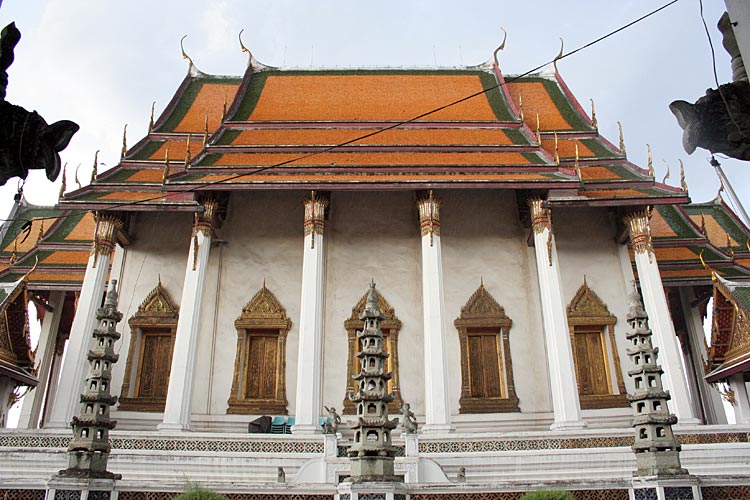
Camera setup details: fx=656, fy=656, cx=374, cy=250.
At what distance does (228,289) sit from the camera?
1355 centimetres

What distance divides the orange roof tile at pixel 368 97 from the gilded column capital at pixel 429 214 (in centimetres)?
318

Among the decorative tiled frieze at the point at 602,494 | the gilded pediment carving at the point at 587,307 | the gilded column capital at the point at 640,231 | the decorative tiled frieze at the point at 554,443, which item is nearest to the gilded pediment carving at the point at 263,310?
the decorative tiled frieze at the point at 554,443

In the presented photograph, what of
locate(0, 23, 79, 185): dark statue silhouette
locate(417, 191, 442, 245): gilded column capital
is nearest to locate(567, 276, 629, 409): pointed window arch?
locate(417, 191, 442, 245): gilded column capital

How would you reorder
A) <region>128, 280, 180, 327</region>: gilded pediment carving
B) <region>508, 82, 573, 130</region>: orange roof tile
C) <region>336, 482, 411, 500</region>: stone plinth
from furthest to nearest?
<region>508, 82, 573, 130</region>: orange roof tile, <region>128, 280, 180, 327</region>: gilded pediment carving, <region>336, 482, 411, 500</region>: stone plinth

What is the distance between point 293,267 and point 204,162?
2.80 metres

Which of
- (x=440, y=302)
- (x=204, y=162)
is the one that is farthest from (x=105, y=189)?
(x=440, y=302)

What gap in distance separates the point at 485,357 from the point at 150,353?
6717 mm

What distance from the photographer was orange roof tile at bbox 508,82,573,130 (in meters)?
15.9

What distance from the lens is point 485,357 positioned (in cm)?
1308

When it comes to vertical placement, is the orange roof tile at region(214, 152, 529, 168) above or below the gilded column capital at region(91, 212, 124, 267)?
above

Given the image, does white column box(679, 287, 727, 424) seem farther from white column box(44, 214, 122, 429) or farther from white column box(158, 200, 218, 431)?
white column box(44, 214, 122, 429)

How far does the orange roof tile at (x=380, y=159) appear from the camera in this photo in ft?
43.2

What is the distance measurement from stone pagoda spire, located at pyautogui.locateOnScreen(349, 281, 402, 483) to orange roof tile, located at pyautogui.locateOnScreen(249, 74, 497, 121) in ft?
30.6

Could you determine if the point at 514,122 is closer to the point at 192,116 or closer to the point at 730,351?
the point at 730,351
